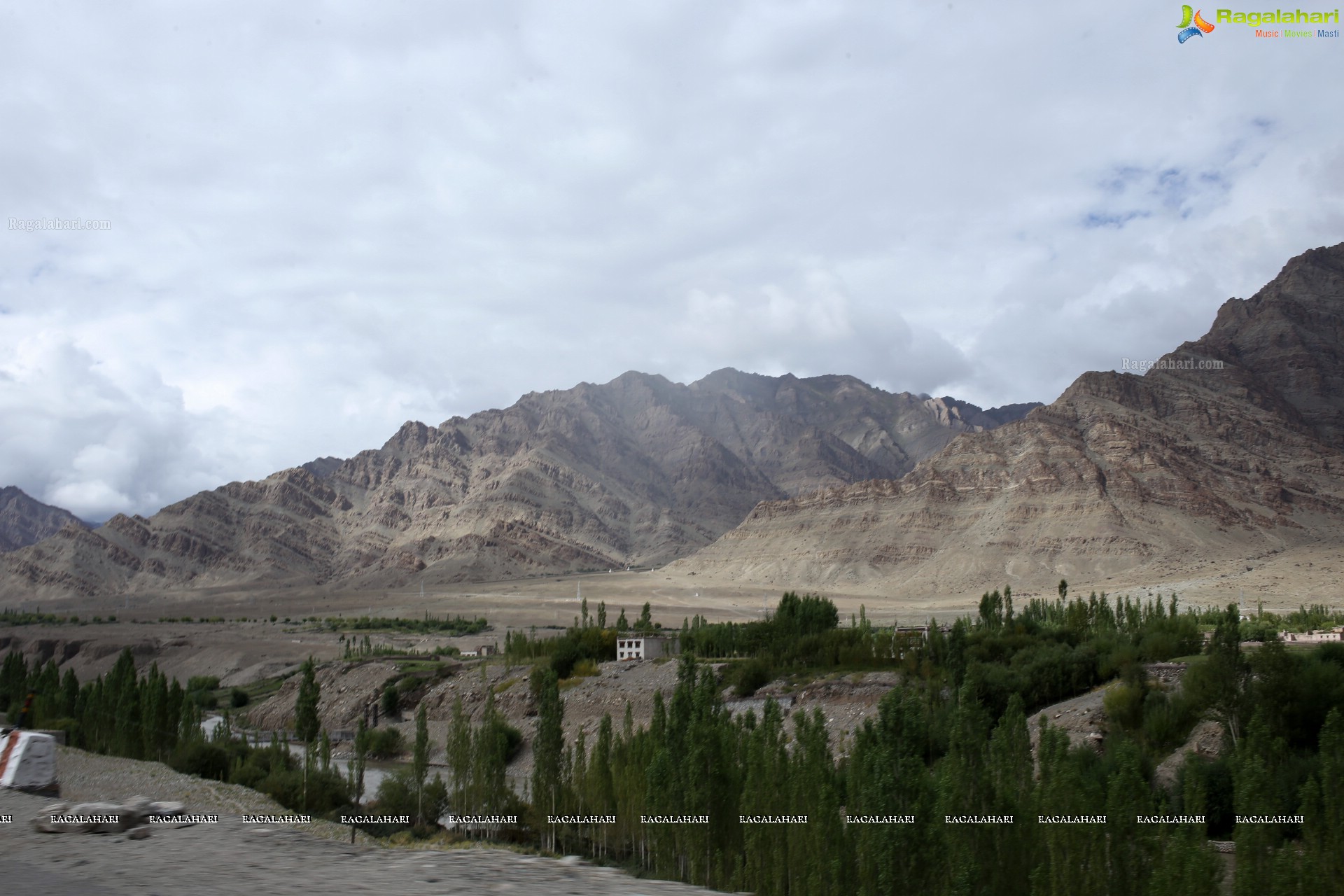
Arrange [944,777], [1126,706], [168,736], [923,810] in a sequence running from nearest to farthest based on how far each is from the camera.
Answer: [923,810]
[944,777]
[1126,706]
[168,736]

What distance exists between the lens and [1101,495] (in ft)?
452

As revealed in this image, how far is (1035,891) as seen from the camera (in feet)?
46.5

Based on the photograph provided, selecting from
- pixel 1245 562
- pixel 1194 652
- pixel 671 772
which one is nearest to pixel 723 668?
pixel 1194 652

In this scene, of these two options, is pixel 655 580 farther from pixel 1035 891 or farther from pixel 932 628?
pixel 1035 891

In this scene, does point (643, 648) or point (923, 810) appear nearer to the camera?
point (923, 810)

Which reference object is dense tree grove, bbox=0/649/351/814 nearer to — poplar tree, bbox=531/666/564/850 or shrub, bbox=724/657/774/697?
poplar tree, bbox=531/666/564/850

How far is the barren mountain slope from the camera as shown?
129m

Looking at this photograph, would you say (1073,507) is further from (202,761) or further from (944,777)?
(944,777)

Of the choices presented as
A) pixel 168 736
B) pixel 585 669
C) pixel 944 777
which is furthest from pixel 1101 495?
pixel 944 777

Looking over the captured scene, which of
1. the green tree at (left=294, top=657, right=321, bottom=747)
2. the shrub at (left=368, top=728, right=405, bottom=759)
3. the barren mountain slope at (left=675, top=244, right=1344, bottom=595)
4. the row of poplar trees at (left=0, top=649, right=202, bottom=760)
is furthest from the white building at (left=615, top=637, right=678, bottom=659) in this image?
the barren mountain slope at (left=675, top=244, right=1344, bottom=595)

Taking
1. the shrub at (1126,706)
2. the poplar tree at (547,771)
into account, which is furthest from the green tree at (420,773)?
the shrub at (1126,706)

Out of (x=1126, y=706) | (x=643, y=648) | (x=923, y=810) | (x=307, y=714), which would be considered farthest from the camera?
(x=643, y=648)

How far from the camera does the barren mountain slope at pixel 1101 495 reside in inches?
5069

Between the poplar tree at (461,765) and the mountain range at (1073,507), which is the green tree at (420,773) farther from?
the mountain range at (1073,507)
